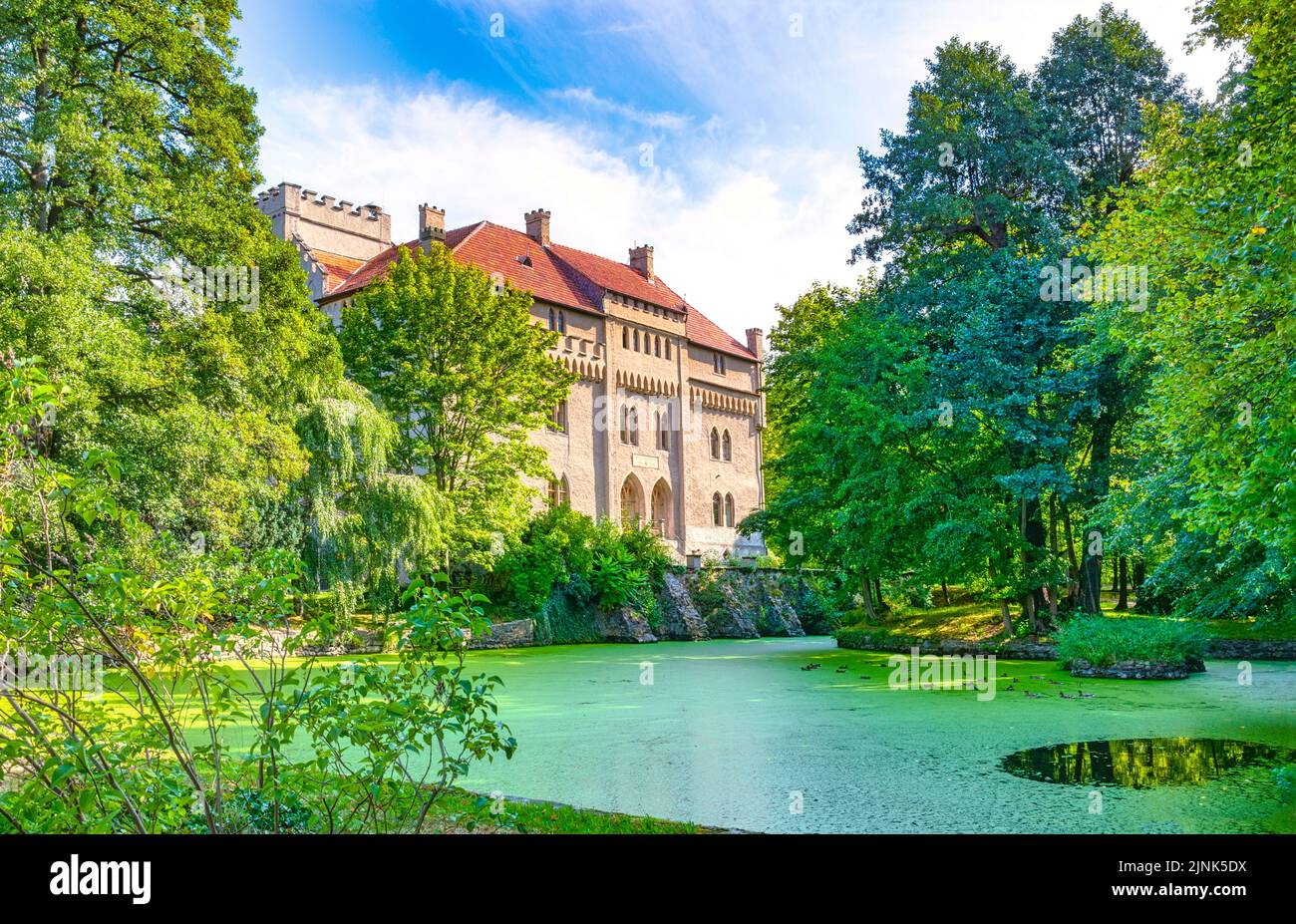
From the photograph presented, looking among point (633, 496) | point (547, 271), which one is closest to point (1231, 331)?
point (547, 271)

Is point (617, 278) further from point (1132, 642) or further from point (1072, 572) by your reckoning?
point (1132, 642)

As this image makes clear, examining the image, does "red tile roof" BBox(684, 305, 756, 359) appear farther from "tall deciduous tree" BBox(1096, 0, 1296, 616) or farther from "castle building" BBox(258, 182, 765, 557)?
"tall deciduous tree" BBox(1096, 0, 1296, 616)

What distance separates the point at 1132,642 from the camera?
700 inches

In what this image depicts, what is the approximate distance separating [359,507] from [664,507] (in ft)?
82.5

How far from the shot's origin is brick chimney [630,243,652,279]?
51.8 m

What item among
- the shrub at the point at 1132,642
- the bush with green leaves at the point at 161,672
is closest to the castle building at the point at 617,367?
the shrub at the point at 1132,642

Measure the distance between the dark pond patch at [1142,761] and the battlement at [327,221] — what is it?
36.2 m

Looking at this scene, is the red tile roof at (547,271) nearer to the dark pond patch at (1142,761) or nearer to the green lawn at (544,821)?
the dark pond patch at (1142,761)

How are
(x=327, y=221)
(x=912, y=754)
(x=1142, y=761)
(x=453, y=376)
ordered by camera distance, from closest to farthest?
(x=1142, y=761)
(x=912, y=754)
(x=453, y=376)
(x=327, y=221)

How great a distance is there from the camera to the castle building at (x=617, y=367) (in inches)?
1578

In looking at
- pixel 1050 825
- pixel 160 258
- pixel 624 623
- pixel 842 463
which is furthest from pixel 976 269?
pixel 1050 825

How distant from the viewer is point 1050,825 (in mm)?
6609

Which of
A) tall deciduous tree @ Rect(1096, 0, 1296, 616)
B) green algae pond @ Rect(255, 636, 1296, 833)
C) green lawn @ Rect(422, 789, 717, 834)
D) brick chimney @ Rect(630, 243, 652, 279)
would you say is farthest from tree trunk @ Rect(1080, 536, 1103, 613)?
brick chimney @ Rect(630, 243, 652, 279)
